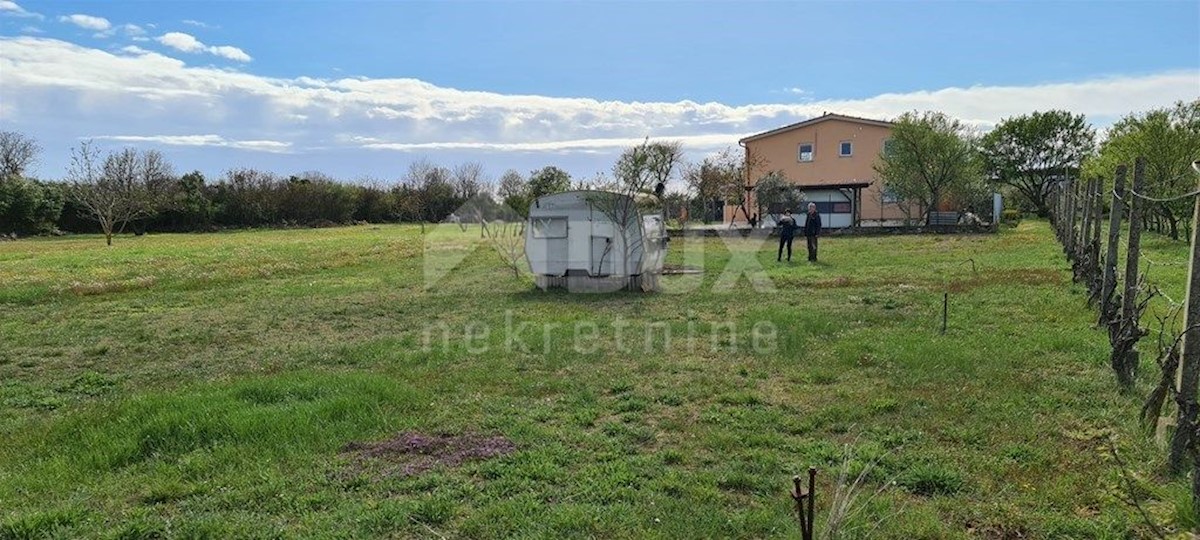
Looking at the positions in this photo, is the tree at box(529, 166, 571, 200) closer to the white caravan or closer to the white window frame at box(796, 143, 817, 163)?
the white caravan

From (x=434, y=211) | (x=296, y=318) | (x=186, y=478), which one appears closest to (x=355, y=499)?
(x=186, y=478)

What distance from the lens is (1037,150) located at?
42625 millimetres

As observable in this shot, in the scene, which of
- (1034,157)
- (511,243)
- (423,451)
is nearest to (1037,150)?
(1034,157)

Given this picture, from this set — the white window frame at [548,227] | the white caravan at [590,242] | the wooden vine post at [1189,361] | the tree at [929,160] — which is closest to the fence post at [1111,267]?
the wooden vine post at [1189,361]

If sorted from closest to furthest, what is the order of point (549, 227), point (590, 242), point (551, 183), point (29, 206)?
1. point (590, 242)
2. point (549, 227)
3. point (551, 183)
4. point (29, 206)

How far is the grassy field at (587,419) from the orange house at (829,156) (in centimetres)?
2670

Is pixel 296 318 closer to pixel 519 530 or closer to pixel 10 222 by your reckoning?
pixel 519 530

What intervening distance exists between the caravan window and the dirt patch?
8.70 metres

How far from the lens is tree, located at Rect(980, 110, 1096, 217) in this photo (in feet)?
139

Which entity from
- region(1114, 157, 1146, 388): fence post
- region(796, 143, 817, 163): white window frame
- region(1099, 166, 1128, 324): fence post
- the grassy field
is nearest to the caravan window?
the grassy field

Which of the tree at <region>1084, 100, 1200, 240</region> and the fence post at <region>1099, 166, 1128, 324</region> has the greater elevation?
the tree at <region>1084, 100, 1200, 240</region>

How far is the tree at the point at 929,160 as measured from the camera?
97.1 feet

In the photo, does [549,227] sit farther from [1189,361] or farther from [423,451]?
A: [1189,361]

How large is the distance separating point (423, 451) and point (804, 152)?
126ft
